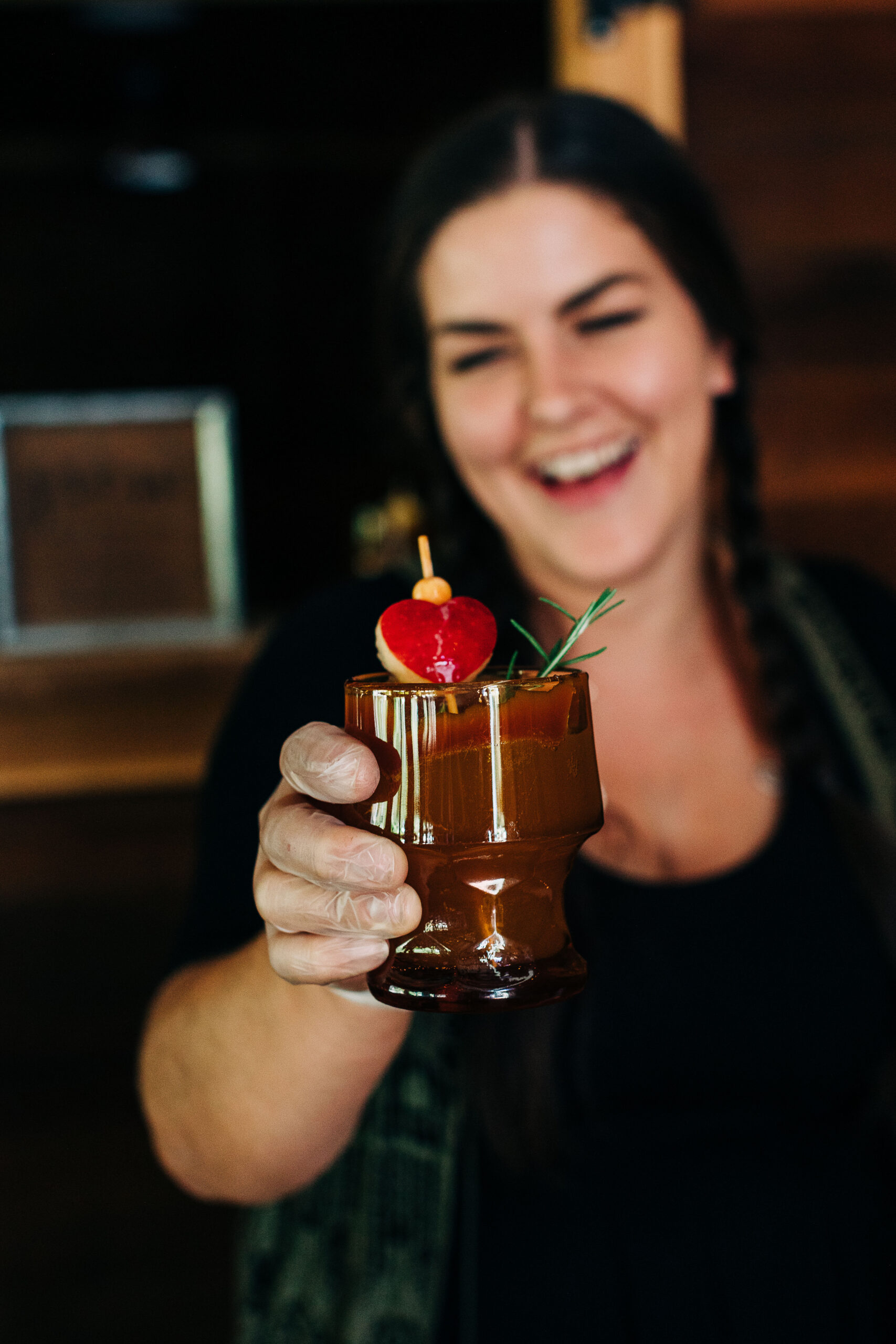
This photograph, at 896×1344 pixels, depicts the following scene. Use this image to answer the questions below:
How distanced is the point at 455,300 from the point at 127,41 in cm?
246

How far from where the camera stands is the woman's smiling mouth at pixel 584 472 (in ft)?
3.44

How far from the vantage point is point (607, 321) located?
109cm

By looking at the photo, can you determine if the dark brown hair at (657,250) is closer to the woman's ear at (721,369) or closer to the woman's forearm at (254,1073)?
the woman's ear at (721,369)

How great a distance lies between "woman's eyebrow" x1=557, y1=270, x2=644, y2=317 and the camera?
1061mm

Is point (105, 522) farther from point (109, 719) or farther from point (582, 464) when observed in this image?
point (582, 464)

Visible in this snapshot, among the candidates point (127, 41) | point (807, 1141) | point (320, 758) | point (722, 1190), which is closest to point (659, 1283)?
point (722, 1190)

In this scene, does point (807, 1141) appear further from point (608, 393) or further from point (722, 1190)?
point (608, 393)

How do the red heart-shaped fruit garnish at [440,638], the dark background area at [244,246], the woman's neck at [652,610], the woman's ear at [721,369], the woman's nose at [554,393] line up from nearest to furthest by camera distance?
the red heart-shaped fruit garnish at [440,638] < the woman's nose at [554,393] < the woman's neck at [652,610] < the woman's ear at [721,369] < the dark background area at [244,246]

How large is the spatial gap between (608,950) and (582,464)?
1.53 ft

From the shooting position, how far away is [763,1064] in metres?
1.16

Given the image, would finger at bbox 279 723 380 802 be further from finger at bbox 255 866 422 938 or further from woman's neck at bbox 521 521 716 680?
woman's neck at bbox 521 521 716 680

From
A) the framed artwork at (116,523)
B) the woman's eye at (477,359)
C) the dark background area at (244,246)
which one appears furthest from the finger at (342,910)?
the dark background area at (244,246)

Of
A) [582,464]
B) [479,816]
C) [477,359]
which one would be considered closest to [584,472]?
[582,464]

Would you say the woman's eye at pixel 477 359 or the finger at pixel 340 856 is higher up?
the woman's eye at pixel 477 359
